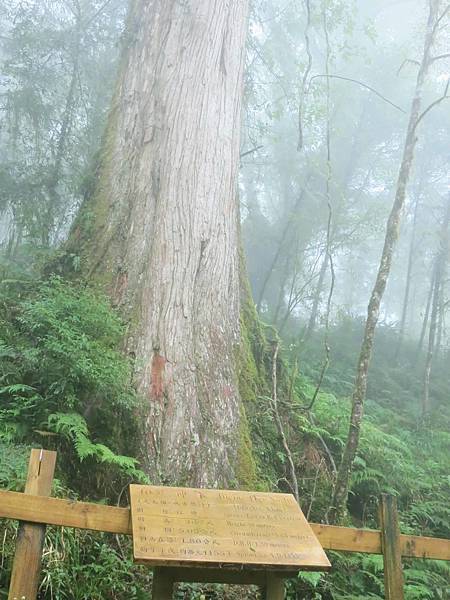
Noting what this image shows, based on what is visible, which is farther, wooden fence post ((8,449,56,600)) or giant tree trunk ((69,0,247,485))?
giant tree trunk ((69,0,247,485))

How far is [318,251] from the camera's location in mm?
21906

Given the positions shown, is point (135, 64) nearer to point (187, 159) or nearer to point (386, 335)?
point (187, 159)

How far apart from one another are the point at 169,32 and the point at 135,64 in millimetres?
591

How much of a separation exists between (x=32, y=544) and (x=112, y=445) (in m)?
1.94

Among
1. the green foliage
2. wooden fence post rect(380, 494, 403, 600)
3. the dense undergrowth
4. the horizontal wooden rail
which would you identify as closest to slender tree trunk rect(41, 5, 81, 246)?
the dense undergrowth

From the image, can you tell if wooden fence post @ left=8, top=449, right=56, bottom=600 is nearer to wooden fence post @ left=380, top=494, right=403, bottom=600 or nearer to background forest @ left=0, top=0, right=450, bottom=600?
background forest @ left=0, top=0, right=450, bottom=600

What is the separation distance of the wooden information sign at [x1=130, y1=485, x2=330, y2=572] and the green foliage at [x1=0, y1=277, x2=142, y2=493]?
4.40 ft

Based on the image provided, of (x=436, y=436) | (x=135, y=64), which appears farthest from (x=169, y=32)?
(x=436, y=436)

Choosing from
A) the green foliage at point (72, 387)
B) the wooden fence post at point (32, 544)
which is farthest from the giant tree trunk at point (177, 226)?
the wooden fence post at point (32, 544)

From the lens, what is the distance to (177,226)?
6.56 m

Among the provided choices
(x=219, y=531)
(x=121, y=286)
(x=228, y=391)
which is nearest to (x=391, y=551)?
(x=219, y=531)

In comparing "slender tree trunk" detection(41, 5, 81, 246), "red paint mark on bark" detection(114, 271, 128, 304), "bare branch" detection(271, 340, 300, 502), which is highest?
"slender tree trunk" detection(41, 5, 81, 246)

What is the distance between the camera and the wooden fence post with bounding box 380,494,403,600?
4145 mm

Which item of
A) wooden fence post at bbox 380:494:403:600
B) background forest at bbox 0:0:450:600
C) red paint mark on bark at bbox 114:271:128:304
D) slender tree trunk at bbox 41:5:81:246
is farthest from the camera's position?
slender tree trunk at bbox 41:5:81:246
